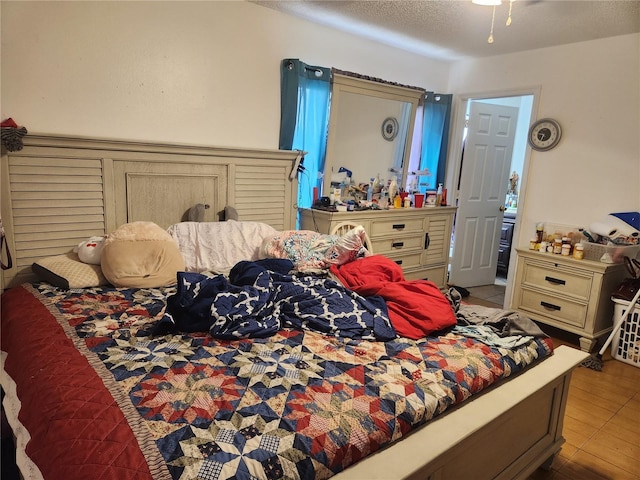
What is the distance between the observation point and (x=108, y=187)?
8.54 feet

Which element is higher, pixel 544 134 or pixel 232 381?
pixel 544 134

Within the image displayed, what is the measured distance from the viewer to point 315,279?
91.4 inches

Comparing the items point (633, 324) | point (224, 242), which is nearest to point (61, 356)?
point (224, 242)

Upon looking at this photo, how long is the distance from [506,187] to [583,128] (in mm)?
1329

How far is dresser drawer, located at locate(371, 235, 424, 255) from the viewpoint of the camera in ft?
12.3

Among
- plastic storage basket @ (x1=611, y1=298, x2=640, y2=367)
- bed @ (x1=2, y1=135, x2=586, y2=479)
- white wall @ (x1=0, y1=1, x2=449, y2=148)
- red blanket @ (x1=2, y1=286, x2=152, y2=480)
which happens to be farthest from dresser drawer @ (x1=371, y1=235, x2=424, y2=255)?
red blanket @ (x1=2, y1=286, x2=152, y2=480)

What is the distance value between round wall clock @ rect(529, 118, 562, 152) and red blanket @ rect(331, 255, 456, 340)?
2257mm

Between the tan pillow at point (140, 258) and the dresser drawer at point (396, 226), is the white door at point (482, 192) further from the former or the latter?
the tan pillow at point (140, 258)

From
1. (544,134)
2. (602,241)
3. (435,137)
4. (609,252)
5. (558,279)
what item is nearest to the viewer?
(609,252)

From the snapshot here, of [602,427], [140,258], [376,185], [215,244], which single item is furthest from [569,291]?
[140,258]

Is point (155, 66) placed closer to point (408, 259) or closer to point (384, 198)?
point (384, 198)

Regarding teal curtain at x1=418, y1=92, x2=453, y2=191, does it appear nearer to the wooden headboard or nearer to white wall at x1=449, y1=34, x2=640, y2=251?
white wall at x1=449, y1=34, x2=640, y2=251

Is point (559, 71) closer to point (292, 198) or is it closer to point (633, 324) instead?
point (633, 324)

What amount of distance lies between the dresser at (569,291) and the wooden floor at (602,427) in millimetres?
324
